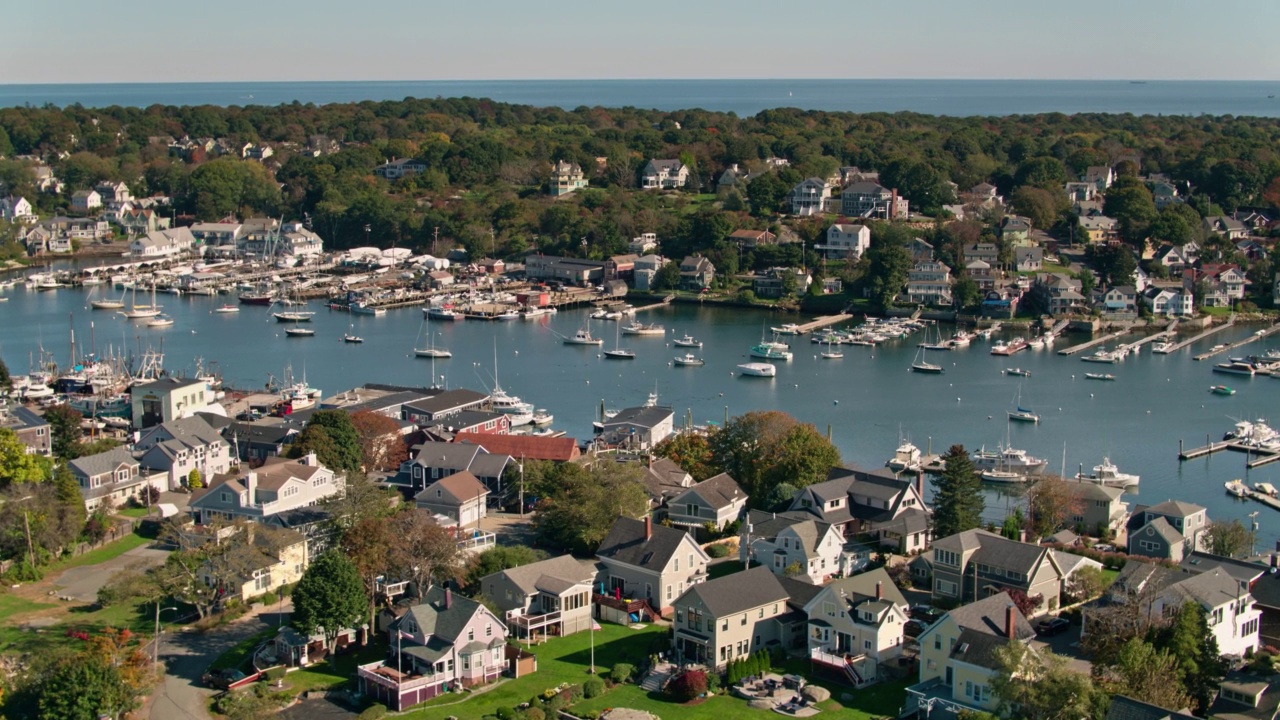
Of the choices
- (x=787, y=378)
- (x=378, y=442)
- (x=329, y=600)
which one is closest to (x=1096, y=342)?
(x=787, y=378)

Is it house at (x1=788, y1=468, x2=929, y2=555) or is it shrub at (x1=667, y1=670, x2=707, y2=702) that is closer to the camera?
shrub at (x1=667, y1=670, x2=707, y2=702)

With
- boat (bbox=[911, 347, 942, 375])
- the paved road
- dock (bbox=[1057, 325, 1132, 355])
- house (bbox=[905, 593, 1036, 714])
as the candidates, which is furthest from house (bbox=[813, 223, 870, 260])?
house (bbox=[905, 593, 1036, 714])

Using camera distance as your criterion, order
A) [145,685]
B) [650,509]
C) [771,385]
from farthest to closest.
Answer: [771,385]
[650,509]
[145,685]

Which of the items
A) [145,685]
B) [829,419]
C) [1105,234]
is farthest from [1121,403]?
[145,685]

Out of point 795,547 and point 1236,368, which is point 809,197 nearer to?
point 1236,368

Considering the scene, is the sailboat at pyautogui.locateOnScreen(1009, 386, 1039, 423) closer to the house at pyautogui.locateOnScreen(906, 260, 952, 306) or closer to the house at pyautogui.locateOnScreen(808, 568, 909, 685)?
the house at pyautogui.locateOnScreen(906, 260, 952, 306)

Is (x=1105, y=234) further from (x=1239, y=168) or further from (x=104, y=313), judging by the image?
(x=104, y=313)
